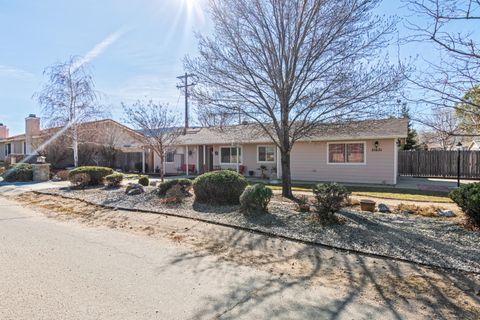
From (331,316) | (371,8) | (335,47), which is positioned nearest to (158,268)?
(331,316)

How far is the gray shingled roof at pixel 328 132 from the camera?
9.19m

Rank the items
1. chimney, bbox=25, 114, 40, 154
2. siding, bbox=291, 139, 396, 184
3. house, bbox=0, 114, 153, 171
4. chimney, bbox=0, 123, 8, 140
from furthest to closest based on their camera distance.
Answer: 1. chimney, bbox=0, 123, 8, 140
2. chimney, bbox=25, 114, 40, 154
3. house, bbox=0, 114, 153, 171
4. siding, bbox=291, 139, 396, 184

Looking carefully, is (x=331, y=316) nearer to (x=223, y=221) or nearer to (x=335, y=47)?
(x=223, y=221)

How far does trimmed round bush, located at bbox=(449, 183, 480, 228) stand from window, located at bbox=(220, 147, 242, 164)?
1407 cm

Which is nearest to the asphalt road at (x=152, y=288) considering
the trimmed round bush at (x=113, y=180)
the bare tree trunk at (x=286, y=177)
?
the bare tree trunk at (x=286, y=177)

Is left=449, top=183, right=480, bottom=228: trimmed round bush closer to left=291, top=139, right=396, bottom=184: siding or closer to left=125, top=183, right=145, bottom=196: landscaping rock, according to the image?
left=291, top=139, right=396, bottom=184: siding

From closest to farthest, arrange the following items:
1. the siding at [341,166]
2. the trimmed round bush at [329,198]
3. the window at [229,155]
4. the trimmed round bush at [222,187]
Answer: the trimmed round bush at [329,198], the trimmed round bush at [222,187], the siding at [341,166], the window at [229,155]

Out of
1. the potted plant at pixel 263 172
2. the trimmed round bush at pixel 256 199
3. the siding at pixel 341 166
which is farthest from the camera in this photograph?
the potted plant at pixel 263 172

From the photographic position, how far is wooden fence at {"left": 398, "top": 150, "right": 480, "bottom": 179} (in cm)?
1727

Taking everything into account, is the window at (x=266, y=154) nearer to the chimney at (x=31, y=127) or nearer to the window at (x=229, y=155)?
the window at (x=229, y=155)

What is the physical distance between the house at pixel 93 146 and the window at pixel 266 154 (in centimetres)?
937

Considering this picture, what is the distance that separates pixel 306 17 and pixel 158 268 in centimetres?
744

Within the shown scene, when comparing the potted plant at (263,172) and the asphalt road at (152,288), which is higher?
the potted plant at (263,172)

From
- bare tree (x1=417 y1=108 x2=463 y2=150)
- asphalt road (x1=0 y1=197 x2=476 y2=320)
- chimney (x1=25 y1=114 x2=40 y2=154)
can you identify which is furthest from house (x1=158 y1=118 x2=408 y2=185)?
chimney (x1=25 y1=114 x2=40 y2=154)
